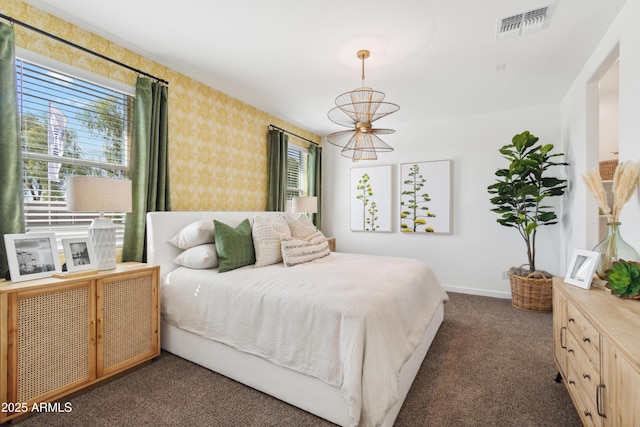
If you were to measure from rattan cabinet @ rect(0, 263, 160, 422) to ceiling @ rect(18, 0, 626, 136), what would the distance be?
1.92 m

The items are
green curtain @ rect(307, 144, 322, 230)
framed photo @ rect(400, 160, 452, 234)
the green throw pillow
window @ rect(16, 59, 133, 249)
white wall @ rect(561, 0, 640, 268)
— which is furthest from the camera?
green curtain @ rect(307, 144, 322, 230)

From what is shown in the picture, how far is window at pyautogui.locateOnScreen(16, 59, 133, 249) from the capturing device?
2.09 m

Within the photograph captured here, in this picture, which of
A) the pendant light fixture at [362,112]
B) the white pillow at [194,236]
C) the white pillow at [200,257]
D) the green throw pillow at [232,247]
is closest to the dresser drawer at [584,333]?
the pendant light fixture at [362,112]

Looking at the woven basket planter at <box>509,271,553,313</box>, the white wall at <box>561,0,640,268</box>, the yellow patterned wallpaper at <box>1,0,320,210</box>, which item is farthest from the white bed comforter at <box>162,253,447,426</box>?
the woven basket planter at <box>509,271,553,313</box>

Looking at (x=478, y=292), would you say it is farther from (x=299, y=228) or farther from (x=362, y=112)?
(x=362, y=112)

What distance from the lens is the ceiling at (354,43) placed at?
209 cm

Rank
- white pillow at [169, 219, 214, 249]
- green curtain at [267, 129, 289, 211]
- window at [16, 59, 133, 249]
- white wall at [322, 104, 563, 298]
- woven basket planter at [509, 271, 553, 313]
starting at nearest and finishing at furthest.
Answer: window at [16, 59, 133, 249], white pillow at [169, 219, 214, 249], woven basket planter at [509, 271, 553, 313], white wall at [322, 104, 563, 298], green curtain at [267, 129, 289, 211]

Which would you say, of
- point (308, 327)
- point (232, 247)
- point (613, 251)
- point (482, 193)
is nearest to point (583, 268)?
point (613, 251)

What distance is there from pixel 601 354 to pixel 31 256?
3016 millimetres

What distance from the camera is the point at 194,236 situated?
2578 mm

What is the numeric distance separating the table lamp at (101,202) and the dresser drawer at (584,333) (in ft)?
9.17

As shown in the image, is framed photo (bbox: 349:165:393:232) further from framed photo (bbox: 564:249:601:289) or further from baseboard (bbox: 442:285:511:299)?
framed photo (bbox: 564:249:601:289)

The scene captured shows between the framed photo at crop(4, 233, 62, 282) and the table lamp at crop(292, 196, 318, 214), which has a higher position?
the table lamp at crop(292, 196, 318, 214)

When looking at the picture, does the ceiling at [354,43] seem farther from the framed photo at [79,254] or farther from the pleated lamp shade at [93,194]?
the framed photo at [79,254]
